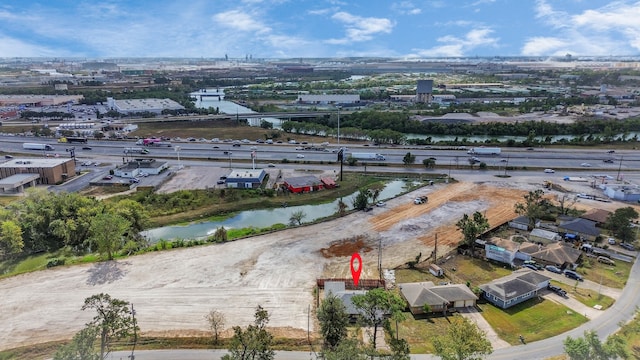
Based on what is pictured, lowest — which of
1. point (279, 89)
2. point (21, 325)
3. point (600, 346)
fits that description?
point (21, 325)

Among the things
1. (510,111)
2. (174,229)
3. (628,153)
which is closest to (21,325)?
(174,229)

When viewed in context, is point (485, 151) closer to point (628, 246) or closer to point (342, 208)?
point (628, 246)

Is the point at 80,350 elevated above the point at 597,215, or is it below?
above

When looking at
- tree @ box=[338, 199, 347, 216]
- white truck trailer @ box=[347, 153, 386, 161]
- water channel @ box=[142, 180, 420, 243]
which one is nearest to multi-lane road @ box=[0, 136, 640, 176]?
white truck trailer @ box=[347, 153, 386, 161]

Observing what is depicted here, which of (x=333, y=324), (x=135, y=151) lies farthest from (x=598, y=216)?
(x=135, y=151)

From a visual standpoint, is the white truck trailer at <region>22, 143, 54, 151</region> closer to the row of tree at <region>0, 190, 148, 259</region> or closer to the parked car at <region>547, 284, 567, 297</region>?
the row of tree at <region>0, 190, 148, 259</region>

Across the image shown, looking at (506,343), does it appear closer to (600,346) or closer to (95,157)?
(600,346)
